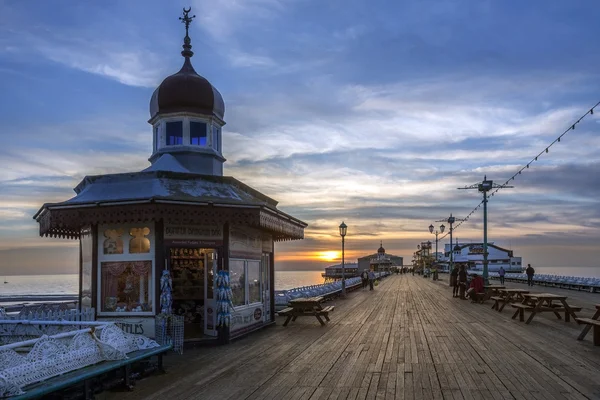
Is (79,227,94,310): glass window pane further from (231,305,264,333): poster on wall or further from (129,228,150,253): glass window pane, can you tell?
(231,305,264,333): poster on wall

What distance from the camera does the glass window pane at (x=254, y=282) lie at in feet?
48.5

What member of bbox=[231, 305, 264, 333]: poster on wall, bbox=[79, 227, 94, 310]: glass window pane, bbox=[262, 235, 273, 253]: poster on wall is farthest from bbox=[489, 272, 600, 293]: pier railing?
bbox=[79, 227, 94, 310]: glass window pane

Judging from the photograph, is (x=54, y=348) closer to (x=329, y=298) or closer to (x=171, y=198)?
(x=171, y=198)

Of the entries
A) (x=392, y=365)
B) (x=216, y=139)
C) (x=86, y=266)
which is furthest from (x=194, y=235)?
(x=392, y=365)

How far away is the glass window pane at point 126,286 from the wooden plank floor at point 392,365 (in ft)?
5.80

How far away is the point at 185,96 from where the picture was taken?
15.8m

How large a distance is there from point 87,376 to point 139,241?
549 centimetres

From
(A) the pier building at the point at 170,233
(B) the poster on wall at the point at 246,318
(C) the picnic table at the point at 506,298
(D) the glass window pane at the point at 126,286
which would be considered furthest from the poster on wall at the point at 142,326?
(C) the picnic table at the point at 506,298

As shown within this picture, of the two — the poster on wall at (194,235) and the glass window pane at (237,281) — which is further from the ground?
the poster on wall at (194,235)

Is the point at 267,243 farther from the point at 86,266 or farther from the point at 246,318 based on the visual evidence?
the point at 86,266

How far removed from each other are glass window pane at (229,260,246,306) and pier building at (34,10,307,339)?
0.08 feet

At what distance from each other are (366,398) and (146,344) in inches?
151

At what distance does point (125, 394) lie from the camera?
8.16 m

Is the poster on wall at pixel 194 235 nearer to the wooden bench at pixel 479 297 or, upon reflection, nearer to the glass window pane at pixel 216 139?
the glass window pane at pixel 216 139
